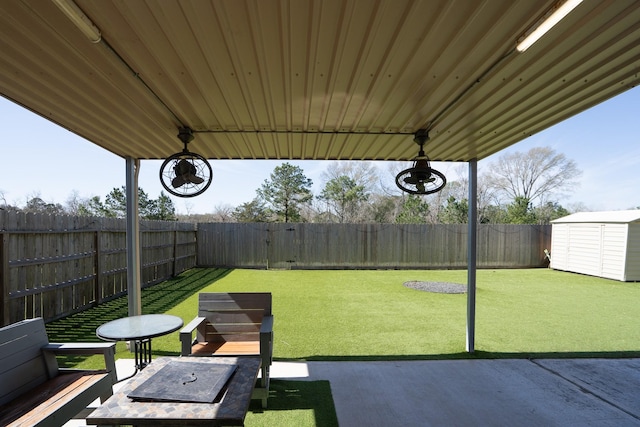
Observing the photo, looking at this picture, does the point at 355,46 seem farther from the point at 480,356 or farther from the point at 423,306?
the point at 423,306

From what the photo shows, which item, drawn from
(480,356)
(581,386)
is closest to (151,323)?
(480,356)

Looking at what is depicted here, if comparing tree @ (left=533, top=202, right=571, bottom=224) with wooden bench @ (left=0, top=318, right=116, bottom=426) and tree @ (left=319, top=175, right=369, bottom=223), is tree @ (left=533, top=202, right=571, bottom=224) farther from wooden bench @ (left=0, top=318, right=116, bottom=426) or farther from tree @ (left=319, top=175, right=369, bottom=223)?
wooden bench @ (left=0, top=318, right=116, bottom=426)

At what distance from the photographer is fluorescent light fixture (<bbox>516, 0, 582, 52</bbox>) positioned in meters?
1.34

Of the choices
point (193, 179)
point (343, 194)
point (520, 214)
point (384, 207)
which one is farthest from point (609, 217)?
point (384, 207)

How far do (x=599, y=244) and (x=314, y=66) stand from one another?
11.4 meters

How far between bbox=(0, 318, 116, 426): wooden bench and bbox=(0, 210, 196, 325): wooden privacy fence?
2.66 m

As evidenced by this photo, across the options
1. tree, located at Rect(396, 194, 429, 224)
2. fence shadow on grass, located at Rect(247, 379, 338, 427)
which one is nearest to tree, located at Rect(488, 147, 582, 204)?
tree, located at Rect(396, 194, 429, 224)

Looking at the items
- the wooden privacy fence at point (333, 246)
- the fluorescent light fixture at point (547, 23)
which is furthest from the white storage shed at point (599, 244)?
the fluorescent light fixture at point (547, 23)

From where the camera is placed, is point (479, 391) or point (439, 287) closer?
point (479, 391)

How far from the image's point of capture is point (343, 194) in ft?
63.3

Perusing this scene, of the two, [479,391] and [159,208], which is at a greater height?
[159,208]

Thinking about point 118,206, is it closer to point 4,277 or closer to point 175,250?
point 175,250

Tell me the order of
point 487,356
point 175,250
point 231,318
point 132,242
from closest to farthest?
point 231,318, point 487,356, point 132,242, point 175,250

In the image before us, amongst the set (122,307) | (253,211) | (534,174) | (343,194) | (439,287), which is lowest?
(439,287)
